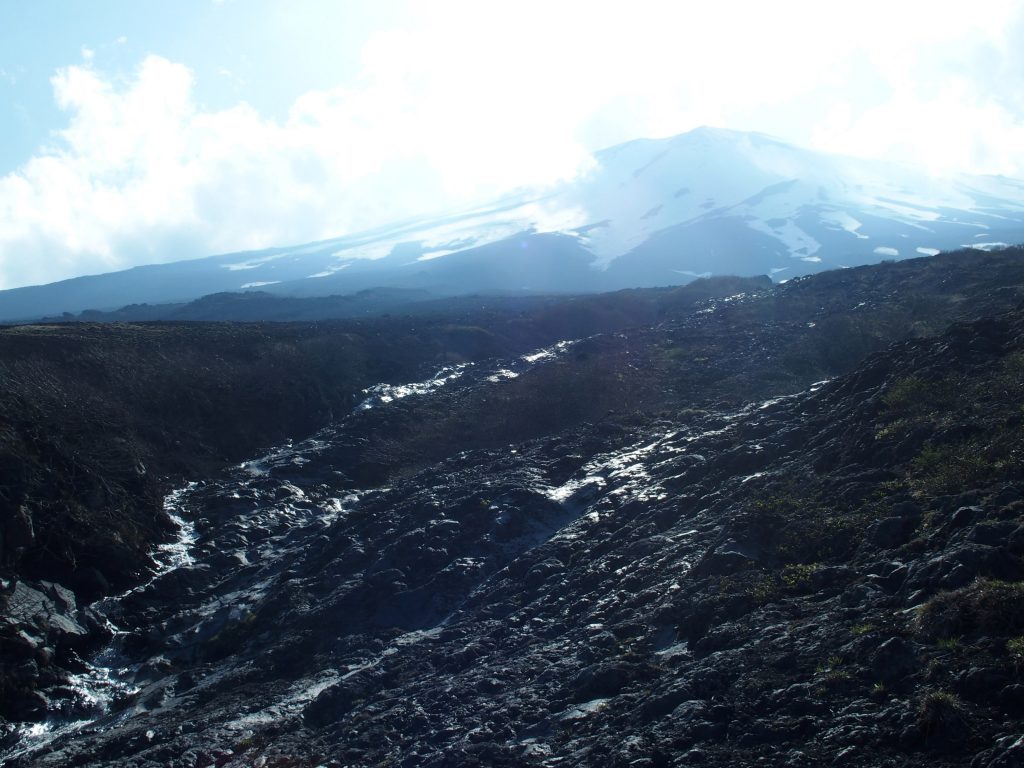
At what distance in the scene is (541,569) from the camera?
52.5 ft

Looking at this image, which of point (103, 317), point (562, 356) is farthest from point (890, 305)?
point (103, 317)

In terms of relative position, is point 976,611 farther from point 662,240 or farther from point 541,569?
point 662,240

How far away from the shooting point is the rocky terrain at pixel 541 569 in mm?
8922

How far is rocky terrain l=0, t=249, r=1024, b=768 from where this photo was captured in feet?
29.3

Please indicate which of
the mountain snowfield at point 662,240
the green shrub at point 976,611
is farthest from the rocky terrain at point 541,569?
the mountain snowfield at point 662,240

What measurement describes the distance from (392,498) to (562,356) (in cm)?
1804

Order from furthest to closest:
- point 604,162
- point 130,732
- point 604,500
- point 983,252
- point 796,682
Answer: point 604,162
point 983,252
point 604,500
point 130,732
point 796,682

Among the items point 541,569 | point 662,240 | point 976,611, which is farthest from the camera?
point 662,240

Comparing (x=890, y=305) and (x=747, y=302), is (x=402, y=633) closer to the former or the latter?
(x=890, y=305)

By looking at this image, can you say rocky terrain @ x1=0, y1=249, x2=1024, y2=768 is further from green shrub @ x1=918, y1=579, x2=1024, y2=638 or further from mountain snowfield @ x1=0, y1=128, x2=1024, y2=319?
mountain snowfield @ x1=0, y1=128, x2=1024, y2=319

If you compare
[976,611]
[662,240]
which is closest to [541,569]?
[976,611]

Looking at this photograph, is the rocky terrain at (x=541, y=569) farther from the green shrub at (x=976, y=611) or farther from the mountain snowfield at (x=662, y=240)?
the mountain snowfield at (x=662, y=240)

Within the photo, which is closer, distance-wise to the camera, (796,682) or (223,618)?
(796,682)

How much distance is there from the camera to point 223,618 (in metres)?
17.2
